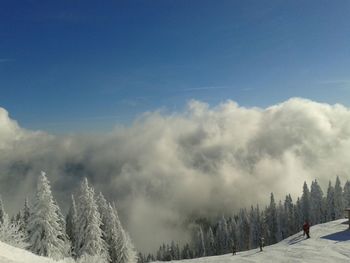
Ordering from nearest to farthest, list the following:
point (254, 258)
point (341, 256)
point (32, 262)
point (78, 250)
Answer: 1. point (32, 262)
2. point (341, 256)
3. point (254, 258)
4. point (78, 250)

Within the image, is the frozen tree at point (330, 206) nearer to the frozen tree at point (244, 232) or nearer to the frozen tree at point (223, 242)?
the frozen tree at point (244, 232)

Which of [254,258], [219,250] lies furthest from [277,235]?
[254,258]

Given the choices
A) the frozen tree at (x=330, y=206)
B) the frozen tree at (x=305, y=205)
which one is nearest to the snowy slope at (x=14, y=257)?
the frozen tree at (x=330, y=206)

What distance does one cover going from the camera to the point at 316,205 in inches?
5886

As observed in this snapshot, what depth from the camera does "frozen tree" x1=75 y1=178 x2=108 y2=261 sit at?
6028cm

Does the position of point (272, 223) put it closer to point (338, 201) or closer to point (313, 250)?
point (338, 201)

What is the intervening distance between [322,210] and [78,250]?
4334 inches

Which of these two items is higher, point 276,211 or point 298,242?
point 276,211

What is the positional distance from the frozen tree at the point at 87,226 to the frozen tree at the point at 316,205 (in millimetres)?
105672

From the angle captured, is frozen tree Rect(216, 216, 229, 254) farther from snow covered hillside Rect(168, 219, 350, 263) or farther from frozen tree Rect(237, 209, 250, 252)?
snow covered hillside Rect(168, 219, 350, 263)

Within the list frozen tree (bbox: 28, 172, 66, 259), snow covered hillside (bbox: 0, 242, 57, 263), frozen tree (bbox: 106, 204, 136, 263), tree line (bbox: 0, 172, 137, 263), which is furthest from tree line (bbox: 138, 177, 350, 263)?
snow covered hillside (bbox: 0, 242, 57, 263)

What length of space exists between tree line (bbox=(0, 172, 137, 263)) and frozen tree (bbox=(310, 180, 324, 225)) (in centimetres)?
9541

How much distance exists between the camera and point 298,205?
16112cm

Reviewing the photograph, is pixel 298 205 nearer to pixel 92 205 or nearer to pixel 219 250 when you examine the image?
pixel 219 250
